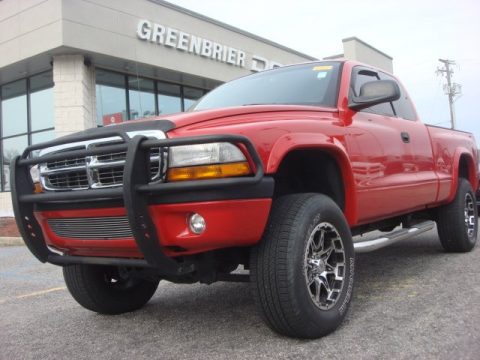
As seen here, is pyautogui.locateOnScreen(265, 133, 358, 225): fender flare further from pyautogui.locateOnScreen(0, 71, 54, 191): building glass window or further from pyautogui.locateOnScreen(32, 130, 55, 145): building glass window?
pyautogui.locateOnScreen(0, 71, 54, 191): building glass window

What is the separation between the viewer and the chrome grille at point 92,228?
2.81 metres

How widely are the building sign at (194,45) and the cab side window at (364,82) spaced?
957 cm

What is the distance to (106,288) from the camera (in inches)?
152

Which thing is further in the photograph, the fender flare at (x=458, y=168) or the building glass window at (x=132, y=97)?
the building glass window at (x=132, y=97)

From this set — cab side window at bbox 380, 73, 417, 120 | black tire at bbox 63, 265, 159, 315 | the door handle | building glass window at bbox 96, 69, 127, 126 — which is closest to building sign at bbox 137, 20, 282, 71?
building glass window at bbox 96, 69, 127, 126

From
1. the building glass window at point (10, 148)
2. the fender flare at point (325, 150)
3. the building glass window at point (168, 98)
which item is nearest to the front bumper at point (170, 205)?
the fender flare at point (325, 150)

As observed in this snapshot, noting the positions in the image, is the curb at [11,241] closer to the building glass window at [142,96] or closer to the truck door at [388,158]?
the building glass window at [142,96]

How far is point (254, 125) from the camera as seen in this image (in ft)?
9.30

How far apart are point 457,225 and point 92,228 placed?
4.12 meters

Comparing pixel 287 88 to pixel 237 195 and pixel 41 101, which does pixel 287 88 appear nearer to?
pixel 237 195

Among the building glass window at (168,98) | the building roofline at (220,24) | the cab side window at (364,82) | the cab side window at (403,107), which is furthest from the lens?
the building glass window at (168,98)

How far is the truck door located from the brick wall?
10077mm

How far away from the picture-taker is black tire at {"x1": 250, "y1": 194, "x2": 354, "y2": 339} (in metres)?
2.79

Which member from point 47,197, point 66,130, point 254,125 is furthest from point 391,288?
point 66,130
